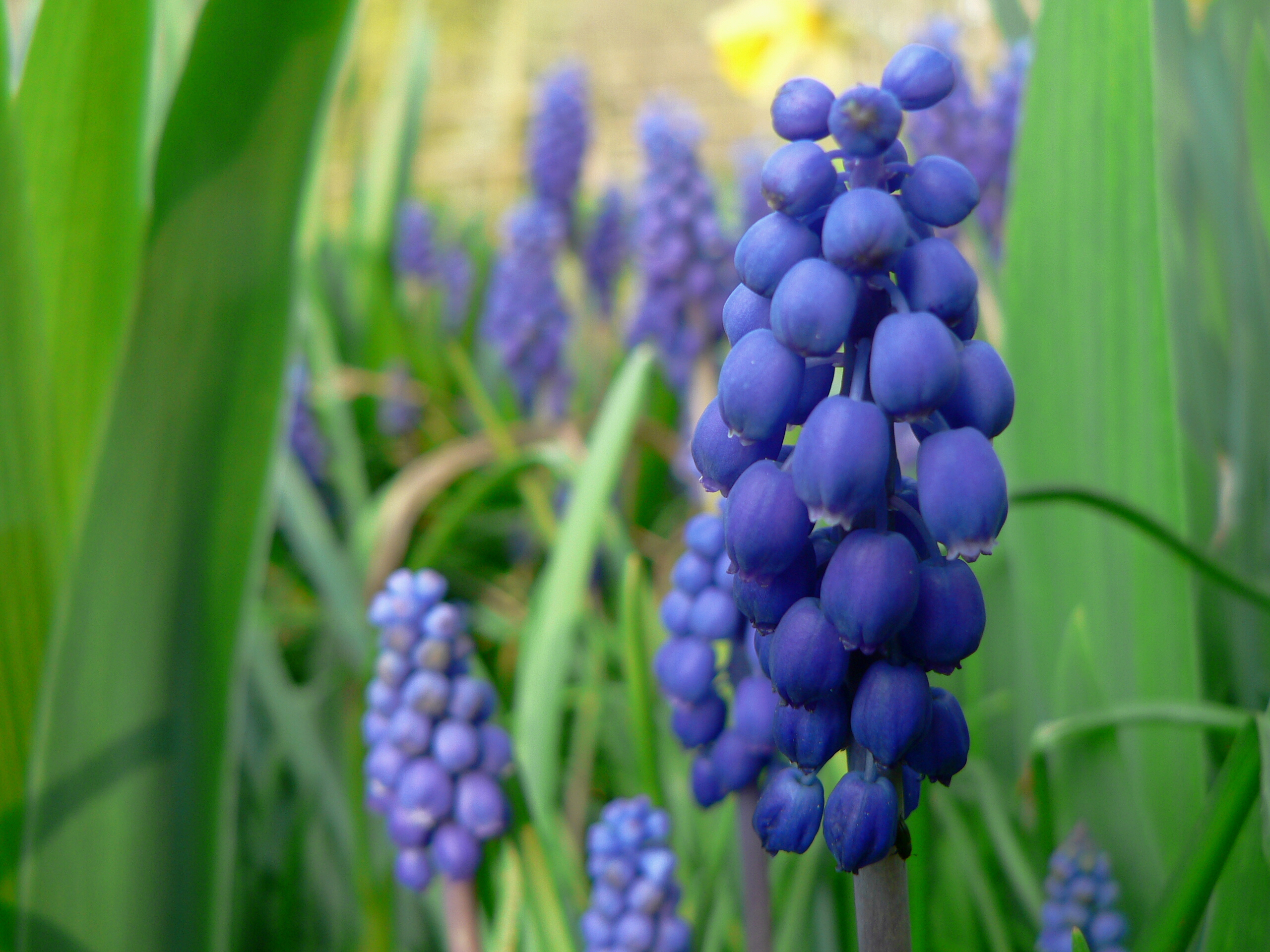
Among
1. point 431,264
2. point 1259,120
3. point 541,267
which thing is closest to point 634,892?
point 1259,120

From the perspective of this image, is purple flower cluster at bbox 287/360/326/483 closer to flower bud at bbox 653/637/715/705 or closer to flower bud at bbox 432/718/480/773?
flower bud at bbox 432/718/480/773

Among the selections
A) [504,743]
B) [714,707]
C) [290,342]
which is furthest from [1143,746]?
[290,342]

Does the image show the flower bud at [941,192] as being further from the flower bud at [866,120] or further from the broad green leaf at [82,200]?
the broad green leaf at [82,200]

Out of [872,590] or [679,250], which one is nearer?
[872,590]

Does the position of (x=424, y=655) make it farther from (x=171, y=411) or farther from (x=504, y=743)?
(x=171, y=411)

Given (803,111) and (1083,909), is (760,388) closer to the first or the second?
(803,111)

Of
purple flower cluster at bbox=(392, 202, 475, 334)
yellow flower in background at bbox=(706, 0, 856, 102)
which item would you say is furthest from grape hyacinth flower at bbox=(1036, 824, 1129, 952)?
yellow flower in background at bbox=(706, 0, 856, 102)
